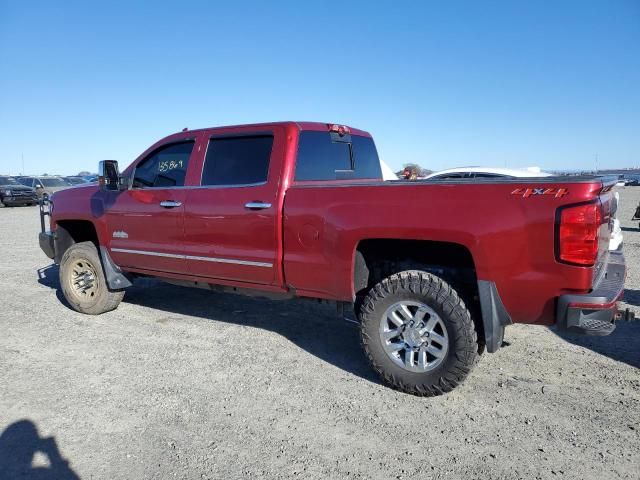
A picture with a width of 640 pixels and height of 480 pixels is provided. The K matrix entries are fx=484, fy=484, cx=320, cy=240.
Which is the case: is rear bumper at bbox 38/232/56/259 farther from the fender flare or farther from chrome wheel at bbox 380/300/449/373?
the fender flare

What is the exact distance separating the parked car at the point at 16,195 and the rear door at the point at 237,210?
26.6 meters

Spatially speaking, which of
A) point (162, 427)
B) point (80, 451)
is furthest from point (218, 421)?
point (80, 451)

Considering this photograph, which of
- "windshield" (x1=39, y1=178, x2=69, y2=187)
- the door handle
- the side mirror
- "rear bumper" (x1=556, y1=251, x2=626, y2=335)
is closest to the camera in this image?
"rear bumper" (x1=556, y1=251, x2=626, y2=335)

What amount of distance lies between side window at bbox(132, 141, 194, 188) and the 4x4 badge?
10.2 feet

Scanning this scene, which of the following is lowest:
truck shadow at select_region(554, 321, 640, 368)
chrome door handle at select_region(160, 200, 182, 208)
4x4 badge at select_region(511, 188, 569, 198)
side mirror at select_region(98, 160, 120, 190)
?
truck shadow at select_region(554, 321, 640, 368)

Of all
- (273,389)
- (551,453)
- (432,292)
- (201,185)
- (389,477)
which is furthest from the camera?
(201,185)

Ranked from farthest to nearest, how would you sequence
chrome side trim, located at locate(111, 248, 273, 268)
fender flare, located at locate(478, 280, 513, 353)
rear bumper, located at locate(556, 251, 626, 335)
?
chrome side trim, located at locate(111, 248, 273, 268) < fender flare, located at locate(478, 280, 513, 353) < rear bumper, located at locate(556, 251, 626, 335)

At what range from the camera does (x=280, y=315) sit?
5555 mm

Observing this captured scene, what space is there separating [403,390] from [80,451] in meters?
2.13

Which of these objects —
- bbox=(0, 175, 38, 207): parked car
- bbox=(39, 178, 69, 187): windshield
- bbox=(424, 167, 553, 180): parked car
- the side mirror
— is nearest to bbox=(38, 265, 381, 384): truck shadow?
the side mirror

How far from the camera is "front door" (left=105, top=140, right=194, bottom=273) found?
4727 millimetres

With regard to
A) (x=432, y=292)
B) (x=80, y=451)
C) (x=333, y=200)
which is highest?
(x=333, y=200)

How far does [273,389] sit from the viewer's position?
11.9 ft

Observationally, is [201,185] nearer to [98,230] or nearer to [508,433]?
[98,230]
